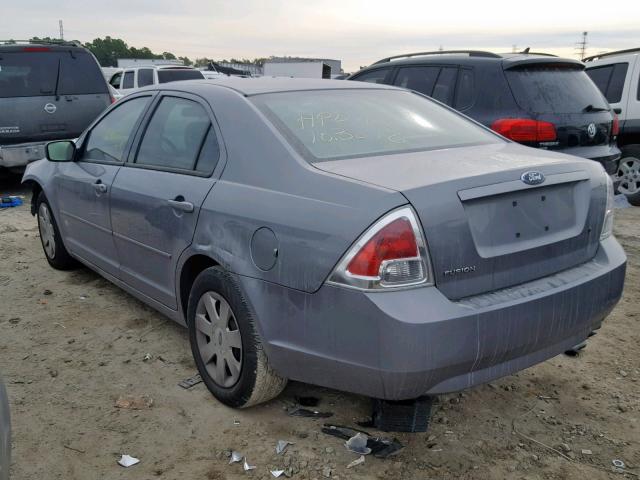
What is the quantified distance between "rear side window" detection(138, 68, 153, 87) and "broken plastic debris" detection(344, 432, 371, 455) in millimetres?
16146

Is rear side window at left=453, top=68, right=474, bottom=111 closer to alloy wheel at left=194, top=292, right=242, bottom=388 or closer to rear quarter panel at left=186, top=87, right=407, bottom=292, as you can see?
rear quarter panel at left=186, top=87, right=407, bottom=292

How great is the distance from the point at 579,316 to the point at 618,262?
435 millimetres

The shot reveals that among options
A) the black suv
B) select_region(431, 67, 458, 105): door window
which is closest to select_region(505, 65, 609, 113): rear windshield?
the black suv

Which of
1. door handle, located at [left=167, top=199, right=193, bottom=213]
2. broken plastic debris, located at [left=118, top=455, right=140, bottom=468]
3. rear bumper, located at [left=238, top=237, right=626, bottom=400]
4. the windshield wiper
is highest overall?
the windshield wiper

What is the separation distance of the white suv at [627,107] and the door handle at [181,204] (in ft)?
22.5

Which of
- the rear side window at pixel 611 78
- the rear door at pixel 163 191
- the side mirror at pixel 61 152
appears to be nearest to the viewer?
the rear door at pixel 163 191

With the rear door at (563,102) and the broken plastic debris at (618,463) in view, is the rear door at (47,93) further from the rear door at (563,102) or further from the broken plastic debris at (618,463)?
the broken plastic debris at (618,463)

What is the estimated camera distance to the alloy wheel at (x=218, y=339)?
2980 millimetres

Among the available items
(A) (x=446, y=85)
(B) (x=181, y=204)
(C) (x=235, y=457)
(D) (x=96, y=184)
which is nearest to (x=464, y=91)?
(A) (x=446, y=85)

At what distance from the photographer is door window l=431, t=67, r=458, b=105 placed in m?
6.10

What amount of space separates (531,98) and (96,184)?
380 cm

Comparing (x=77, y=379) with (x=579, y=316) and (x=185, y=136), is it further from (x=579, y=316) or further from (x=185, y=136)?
(x=579, y=316)

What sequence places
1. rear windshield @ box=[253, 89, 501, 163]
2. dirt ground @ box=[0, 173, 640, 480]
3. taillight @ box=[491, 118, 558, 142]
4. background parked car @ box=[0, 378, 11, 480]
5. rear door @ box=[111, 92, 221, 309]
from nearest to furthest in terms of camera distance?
background parked car @ box=[0, 378, 11, 480], dirt ground @ box=[0, 173, 640, 480], rear windshield @ box=[253, 89, 501, 163], rear door @ box=[111, 92, 221, 309], taillight @ box=[491, 118, 558, 142]

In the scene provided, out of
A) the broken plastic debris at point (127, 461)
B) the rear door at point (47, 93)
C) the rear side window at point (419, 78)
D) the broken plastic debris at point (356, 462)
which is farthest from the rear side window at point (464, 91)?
the rear door at point (47, 93)
